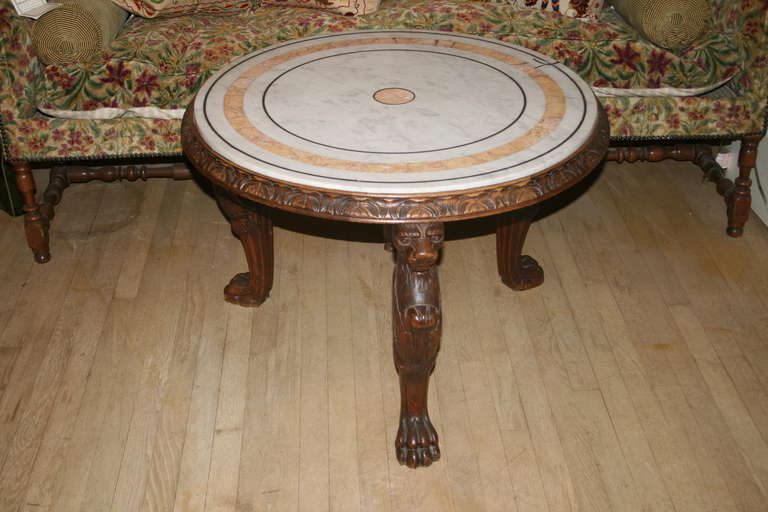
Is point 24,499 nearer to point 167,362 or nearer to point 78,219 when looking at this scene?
point 167,362

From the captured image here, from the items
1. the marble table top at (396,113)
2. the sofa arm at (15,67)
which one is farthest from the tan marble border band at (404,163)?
the sofa arm at (15,67)

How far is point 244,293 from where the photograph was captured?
2.36 m

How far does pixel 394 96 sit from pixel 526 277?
769 mm

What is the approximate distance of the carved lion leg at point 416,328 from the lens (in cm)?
161

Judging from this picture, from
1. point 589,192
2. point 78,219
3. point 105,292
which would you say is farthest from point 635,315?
point 78,219

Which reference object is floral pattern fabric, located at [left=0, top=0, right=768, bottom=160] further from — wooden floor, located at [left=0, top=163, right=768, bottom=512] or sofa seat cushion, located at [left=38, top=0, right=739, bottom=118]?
wooden floor, located at [left=0, top=163, right=768, bottom=512]

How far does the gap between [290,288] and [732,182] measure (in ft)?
4.78

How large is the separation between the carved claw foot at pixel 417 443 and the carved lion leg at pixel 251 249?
64 cm

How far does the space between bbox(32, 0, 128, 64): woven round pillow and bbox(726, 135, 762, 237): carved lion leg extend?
194 cm

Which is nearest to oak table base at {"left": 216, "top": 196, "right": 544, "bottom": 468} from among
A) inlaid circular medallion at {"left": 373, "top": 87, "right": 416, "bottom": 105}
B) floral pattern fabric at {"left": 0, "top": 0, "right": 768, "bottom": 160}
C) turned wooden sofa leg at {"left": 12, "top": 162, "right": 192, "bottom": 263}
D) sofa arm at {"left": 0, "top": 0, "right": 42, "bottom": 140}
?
inlaid circular medallion at {"left": 373, "top": 87, "right": 416, "bottom": 105}

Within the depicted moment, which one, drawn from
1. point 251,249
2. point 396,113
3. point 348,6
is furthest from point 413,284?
point 348,6

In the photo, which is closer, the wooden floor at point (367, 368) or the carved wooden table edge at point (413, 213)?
the carved wooden table edge at point (413, 213)

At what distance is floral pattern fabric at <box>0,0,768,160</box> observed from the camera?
2328 mm

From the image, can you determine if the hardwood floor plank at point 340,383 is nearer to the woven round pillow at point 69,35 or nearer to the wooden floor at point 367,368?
the wooden floor at point 367,368
